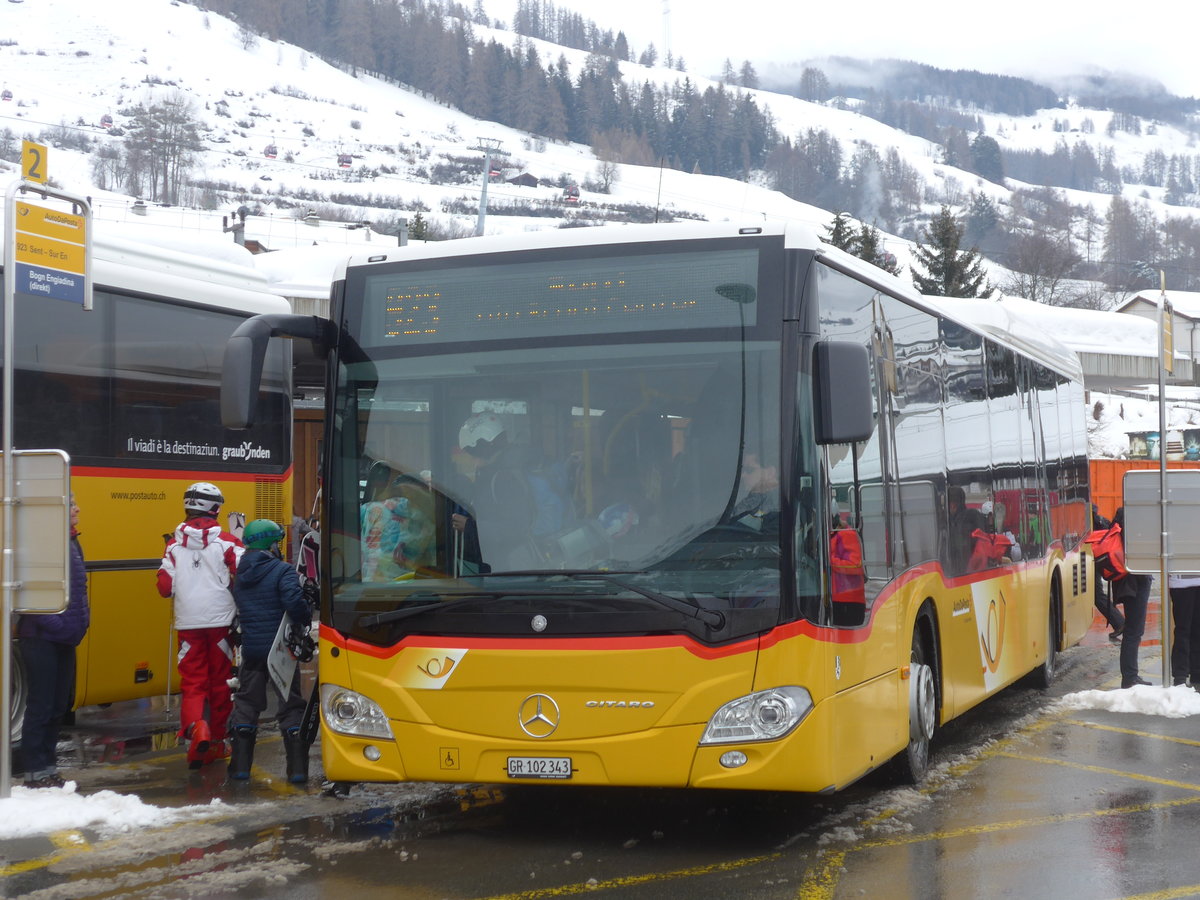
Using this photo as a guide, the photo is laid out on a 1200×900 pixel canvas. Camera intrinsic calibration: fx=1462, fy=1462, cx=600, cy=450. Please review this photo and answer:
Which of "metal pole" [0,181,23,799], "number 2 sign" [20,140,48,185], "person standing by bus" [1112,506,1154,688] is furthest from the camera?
"person standing by bus" [1112,506,1154,688]

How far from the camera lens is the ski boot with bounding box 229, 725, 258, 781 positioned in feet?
28.5

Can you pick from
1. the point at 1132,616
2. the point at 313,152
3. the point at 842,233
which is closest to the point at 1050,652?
the point at 1132,616

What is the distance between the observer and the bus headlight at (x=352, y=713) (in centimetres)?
687

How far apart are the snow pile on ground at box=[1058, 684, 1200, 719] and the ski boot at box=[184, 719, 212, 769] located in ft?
21.6

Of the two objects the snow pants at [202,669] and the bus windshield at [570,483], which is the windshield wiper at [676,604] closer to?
the bus windshield at [570,483]

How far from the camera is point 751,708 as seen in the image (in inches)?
252

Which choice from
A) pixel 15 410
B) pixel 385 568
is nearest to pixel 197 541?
pixel 15 410

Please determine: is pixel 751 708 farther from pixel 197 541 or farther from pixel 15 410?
pixel 15 410

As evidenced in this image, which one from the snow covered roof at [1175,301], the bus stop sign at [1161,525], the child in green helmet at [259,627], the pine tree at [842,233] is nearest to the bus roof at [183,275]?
the child in green helmet at [259,627]

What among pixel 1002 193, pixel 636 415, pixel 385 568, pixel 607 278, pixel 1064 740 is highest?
pixel 1002 193

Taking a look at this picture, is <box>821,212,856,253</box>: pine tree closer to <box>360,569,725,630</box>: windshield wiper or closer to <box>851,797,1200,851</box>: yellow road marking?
<box>851,797,1200,851</box>: yellow road marking

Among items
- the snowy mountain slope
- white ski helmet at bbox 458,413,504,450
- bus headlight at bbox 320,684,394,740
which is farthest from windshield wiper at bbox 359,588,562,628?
the snowy mountain slope

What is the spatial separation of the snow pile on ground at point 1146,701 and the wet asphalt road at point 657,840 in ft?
5.62

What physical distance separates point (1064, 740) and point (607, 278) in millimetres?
5271
